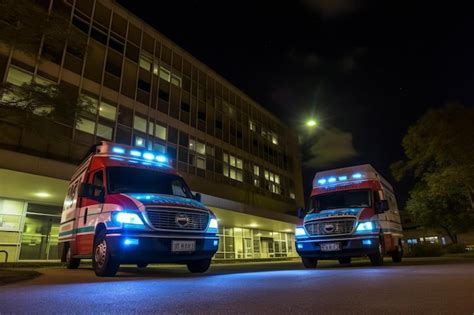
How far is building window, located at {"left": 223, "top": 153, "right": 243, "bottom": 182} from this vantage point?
104ft

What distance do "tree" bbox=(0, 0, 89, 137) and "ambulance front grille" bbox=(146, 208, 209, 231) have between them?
3786 millimetres

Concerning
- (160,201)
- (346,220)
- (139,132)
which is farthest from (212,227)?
(139,132)

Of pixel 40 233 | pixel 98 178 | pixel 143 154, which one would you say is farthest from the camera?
pixel 40 233

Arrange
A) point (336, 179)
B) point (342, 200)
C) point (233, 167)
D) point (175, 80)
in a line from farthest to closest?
1. point (233, 167)
2. point (175, 80)
3. point (336, 179)
4. point (342, 200)

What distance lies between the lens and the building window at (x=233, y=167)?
3156cm

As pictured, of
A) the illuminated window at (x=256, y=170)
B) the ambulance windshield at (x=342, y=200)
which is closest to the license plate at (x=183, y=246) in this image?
the ambulance windshield at (x=342, y=200)

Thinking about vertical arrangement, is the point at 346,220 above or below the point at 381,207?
below

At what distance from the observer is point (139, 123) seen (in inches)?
935

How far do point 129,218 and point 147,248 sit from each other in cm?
74

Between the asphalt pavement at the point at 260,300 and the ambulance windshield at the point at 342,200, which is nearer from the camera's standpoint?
the asphalt pavement at the point at 260,300

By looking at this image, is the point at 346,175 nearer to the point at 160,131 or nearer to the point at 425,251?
the point at 425,251

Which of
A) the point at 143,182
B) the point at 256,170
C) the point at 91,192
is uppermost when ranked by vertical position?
the point at 256,170

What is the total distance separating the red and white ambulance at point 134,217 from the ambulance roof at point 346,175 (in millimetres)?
5314

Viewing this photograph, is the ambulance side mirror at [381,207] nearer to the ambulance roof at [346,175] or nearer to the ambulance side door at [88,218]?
the ambulance roof at [346,175]
